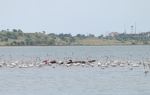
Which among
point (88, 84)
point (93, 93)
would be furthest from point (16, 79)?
point (93, 93)

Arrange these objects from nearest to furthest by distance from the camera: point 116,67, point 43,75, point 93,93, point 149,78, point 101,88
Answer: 1. point 93,93
2. point 101,88
3. point 149,78
4. point 43,75
5. point 116,67

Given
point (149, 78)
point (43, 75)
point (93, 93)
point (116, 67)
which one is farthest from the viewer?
point (116, 67)

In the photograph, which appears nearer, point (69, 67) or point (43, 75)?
point (43, 75)

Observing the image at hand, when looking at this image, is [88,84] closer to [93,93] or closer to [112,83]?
[112,83]

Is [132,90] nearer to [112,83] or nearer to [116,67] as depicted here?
[112,83]

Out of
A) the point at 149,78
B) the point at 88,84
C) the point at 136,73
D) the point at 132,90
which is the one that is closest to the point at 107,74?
the point at 136,73

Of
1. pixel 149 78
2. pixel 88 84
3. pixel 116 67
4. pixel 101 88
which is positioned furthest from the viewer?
pixel 116 67

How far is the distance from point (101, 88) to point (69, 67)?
2715 centimetres

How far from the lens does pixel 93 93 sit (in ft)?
144

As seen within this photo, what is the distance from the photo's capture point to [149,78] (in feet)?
185

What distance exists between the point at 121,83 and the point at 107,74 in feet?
34.8

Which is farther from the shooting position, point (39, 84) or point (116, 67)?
point (116, 67)

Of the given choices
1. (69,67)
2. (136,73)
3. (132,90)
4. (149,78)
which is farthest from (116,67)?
(132,90)

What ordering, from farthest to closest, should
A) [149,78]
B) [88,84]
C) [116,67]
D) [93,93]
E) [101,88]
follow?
Answer: [116,67]
[149,78]
[88,84]
[101,88]
[93,93]
